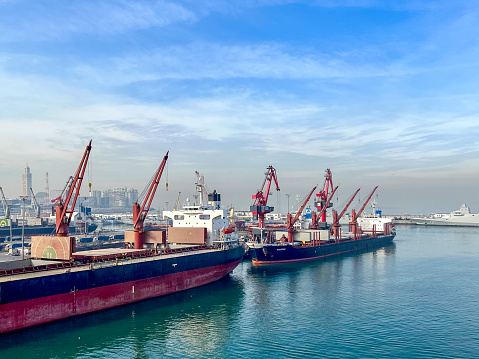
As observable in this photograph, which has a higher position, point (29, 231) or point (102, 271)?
point (29, 231)

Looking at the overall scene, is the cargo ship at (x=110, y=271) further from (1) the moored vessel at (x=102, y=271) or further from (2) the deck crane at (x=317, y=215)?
(2) the deck crane at (x=317, y=215)

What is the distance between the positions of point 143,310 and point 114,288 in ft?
12.8

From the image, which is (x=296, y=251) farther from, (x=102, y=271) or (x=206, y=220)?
(x=102, y=271)

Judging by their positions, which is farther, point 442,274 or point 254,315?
point 442,274

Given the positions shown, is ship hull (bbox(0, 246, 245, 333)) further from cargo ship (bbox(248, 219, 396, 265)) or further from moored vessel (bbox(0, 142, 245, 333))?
cargo ship (bbox(248, 219, 396, 265))

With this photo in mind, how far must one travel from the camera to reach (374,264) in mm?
80500

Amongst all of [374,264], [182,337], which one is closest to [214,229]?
[182,337]

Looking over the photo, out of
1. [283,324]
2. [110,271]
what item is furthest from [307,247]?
[110,271]

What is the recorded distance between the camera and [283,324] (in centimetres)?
3825

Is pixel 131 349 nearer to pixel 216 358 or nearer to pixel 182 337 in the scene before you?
pixel 182 337

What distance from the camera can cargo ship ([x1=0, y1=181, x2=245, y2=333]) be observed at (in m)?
34.2

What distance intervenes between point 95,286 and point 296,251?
5003cm

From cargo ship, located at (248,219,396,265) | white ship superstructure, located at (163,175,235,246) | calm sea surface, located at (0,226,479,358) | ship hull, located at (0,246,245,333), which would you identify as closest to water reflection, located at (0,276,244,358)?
calm sea surface, located at (0,226,479,358)

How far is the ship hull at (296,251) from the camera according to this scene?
251 feet
